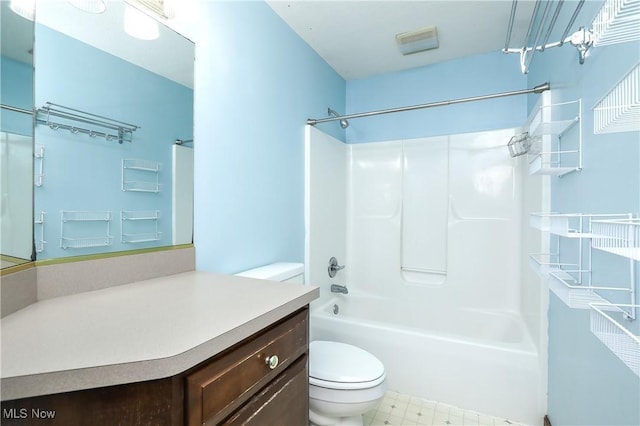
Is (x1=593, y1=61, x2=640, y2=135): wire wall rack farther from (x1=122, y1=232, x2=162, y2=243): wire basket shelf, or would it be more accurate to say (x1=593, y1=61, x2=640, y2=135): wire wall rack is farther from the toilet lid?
(x1=122, y1=232, x2=162, y2=243): wire basket shelf

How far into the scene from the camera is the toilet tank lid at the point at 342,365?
54.6 inches

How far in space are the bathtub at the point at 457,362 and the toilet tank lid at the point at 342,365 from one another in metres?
0.37

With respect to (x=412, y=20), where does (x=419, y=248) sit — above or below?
below

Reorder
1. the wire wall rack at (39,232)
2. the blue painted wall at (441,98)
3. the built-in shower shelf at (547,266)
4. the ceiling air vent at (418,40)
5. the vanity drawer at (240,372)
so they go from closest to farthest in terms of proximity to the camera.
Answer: the vanity drawer at (240,372), the wire wall rack at (39,232), the built-in shower shelf at (547,266), the ceiling air vent at (418,40), the blue painted wall at (441,98)

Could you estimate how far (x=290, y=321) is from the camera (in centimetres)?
91

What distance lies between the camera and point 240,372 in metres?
0.71

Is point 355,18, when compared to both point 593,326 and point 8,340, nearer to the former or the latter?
point 593,326

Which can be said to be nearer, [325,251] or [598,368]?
[598,368]

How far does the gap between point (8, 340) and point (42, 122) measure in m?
0.64

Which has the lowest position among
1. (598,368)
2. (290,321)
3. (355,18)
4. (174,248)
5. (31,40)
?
(598,368)

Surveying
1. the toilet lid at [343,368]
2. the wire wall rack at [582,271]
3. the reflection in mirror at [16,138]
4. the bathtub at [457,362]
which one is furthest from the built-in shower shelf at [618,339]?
the reflection in mirror at [16,138]

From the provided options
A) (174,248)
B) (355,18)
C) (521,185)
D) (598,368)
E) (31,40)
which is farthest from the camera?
(521,185)

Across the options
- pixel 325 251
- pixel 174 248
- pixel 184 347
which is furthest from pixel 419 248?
pixel 184 347

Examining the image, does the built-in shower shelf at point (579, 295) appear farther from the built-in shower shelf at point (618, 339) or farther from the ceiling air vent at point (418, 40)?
the ceiling air vent at point (418, 40)
